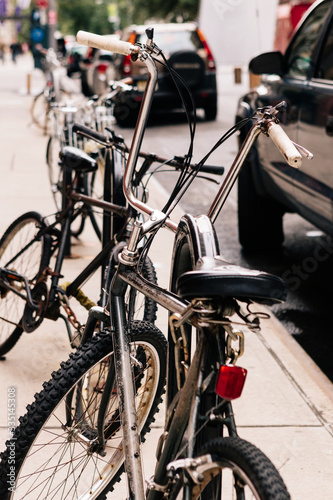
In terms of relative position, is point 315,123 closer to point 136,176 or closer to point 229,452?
point 136,176

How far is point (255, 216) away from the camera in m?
6.31

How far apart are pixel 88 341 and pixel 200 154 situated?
9.31 meters

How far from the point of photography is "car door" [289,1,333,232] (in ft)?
15.4

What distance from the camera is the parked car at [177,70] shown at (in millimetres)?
14820

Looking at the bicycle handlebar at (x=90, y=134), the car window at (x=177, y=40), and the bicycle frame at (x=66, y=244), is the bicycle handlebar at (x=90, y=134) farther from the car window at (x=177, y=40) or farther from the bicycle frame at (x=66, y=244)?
the car window at (x=177, y=40)

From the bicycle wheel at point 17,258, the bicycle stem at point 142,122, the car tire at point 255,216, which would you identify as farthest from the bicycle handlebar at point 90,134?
the car tire at point 255,216

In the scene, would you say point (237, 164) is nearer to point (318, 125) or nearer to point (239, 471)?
point (239, 471)

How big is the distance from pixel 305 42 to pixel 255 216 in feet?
4.48

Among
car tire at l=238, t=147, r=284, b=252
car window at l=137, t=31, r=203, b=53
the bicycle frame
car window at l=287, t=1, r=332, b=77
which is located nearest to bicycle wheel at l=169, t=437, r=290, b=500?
the bicycle frame

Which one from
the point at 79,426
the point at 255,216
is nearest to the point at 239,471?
the point at 79,426

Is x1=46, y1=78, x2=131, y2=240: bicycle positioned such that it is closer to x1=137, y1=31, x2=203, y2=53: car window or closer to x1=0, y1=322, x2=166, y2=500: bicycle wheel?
x1=0, y1=322, x2=166, y2=500: bicycle wheel

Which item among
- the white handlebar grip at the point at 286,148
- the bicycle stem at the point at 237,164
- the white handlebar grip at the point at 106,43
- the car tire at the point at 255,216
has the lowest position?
the car tire at the point at 255,216

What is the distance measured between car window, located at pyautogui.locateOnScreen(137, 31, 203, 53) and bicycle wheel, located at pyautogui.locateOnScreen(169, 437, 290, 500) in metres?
13.8

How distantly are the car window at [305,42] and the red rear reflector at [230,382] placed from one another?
12.6 feet
